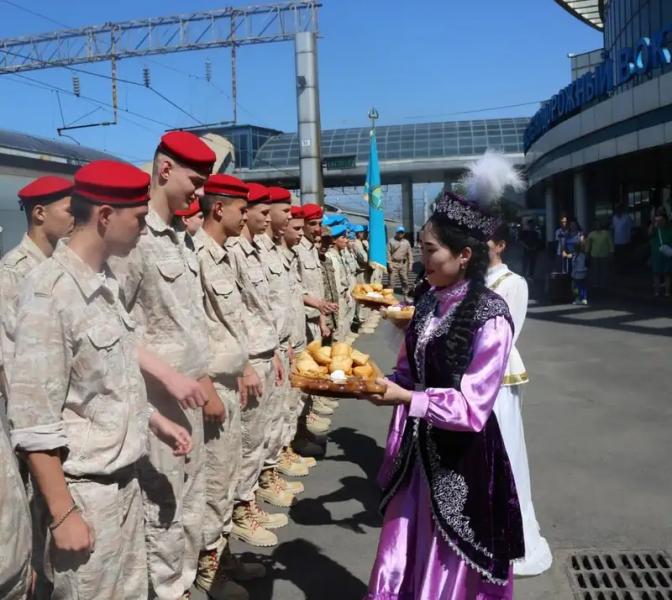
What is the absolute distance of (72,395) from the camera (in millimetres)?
2246

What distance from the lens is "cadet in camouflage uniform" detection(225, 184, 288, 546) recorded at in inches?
171

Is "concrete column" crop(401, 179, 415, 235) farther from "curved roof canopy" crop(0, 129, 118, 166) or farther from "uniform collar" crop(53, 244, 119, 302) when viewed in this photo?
"uniform collar" crop(53, 244, 119, 302)

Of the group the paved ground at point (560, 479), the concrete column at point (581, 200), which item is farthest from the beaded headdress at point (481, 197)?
the concrete column at point (581, 200)

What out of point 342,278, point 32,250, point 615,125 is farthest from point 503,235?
point 615,125

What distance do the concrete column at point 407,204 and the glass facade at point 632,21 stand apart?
15956 millimetres

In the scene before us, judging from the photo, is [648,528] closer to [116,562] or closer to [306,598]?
[306,598]

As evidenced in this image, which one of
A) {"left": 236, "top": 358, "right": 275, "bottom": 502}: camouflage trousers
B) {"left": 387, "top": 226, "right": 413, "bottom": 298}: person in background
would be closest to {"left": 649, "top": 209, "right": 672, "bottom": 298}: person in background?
{"left": 387, "top": 226, "right": 413, "bottom": 298}: person in background

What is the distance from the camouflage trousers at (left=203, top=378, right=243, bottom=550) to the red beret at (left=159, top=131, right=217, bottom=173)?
47.0 inches

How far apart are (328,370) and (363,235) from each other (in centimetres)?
1546

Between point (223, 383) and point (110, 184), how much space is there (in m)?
1.70

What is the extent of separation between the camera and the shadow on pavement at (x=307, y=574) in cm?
375

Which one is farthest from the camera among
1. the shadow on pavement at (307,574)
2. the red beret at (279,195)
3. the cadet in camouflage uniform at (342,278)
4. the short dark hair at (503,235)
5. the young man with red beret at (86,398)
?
the cadet in camouflage uniform at (342,278)

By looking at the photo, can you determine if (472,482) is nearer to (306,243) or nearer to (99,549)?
(99,549)

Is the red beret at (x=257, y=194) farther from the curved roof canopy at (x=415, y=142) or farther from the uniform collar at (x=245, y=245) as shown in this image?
the curved roof canopy at (x=415, y=142)
